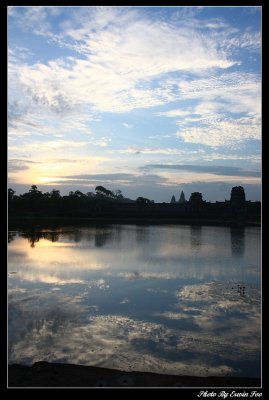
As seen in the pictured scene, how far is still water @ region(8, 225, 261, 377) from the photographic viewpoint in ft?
27.3

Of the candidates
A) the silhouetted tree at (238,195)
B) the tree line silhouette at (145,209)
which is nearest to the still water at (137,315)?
the tree line silhouette at (145,209)

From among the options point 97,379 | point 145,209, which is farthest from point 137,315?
point 145,209

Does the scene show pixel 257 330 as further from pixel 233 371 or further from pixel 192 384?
pixel 192 384

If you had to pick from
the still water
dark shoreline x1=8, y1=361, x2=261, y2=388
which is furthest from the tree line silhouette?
dark shoreline x1=8, y1=361, x2=261, y2=388

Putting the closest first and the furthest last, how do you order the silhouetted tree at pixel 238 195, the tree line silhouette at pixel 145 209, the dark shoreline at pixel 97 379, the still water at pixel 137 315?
the dark shoreline at pixel 97 379 → the still water at pixel 137 315 → the tree line silhouette at pixel 145 209 → the silhouetted tree at pixel 238 195

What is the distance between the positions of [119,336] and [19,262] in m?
12.5

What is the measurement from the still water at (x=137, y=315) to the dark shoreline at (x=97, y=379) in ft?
2.11

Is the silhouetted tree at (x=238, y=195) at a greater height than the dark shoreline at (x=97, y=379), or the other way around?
the silhouetted tree at (x=238, y=195)

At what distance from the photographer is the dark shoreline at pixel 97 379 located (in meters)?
6.55

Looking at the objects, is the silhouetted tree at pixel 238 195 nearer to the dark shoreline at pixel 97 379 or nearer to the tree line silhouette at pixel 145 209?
the tree line silhouette at pixel 145 209

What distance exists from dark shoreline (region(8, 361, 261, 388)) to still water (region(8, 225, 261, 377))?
64 centimetres

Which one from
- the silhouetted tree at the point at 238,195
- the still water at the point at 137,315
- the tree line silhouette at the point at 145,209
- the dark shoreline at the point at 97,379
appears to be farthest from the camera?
the silhouetted tree at the point at 238,195

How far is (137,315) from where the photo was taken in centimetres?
1145
